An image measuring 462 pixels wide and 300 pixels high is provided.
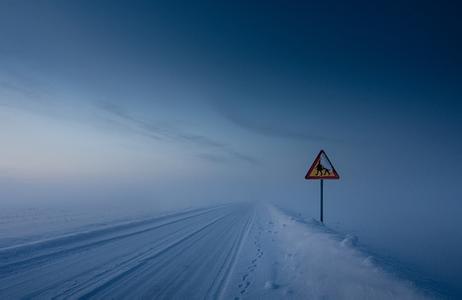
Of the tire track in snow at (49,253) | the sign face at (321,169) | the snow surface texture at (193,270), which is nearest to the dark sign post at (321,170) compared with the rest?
the sign face at (321,169)

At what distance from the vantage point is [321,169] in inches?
385

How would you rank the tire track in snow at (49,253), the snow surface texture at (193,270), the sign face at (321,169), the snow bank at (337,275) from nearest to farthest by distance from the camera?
the snow bank at (337,275) < the snow surface texture at (193,270) < the tire track in snow at (49,253) < the sign face at (321,169)

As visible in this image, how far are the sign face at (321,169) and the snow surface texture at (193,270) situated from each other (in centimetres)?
238

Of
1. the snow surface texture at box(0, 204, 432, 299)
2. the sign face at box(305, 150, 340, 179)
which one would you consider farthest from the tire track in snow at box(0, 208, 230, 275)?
the sign face at box(305, 150, 340, 179)

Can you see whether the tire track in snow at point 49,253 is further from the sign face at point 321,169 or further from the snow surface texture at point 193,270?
the sign face at point 321,169

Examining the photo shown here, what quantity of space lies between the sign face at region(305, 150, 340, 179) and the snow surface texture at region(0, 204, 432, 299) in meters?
2.38

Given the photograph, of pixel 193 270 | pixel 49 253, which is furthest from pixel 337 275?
pixel 49 253

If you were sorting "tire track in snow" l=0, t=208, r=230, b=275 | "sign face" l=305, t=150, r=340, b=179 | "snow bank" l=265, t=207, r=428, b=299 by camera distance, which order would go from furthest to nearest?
"sign face" l=305, t=150, r=340, b=179, "tire track in snow" l=0, t=208, r=230, b=275, "snow bank" l=265, t=207, r=428, b=299

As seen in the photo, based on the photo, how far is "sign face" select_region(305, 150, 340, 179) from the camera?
31.4ft

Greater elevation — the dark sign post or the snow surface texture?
the dark sign post

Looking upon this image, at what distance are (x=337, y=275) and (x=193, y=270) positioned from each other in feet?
10.7

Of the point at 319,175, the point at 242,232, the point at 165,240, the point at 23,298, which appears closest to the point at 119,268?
the point at 23,298

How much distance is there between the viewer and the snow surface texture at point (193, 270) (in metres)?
4.40

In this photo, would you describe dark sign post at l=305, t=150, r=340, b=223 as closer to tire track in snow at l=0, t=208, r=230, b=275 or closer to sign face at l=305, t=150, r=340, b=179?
sign face at l=305, t=150, r=340, b=179
